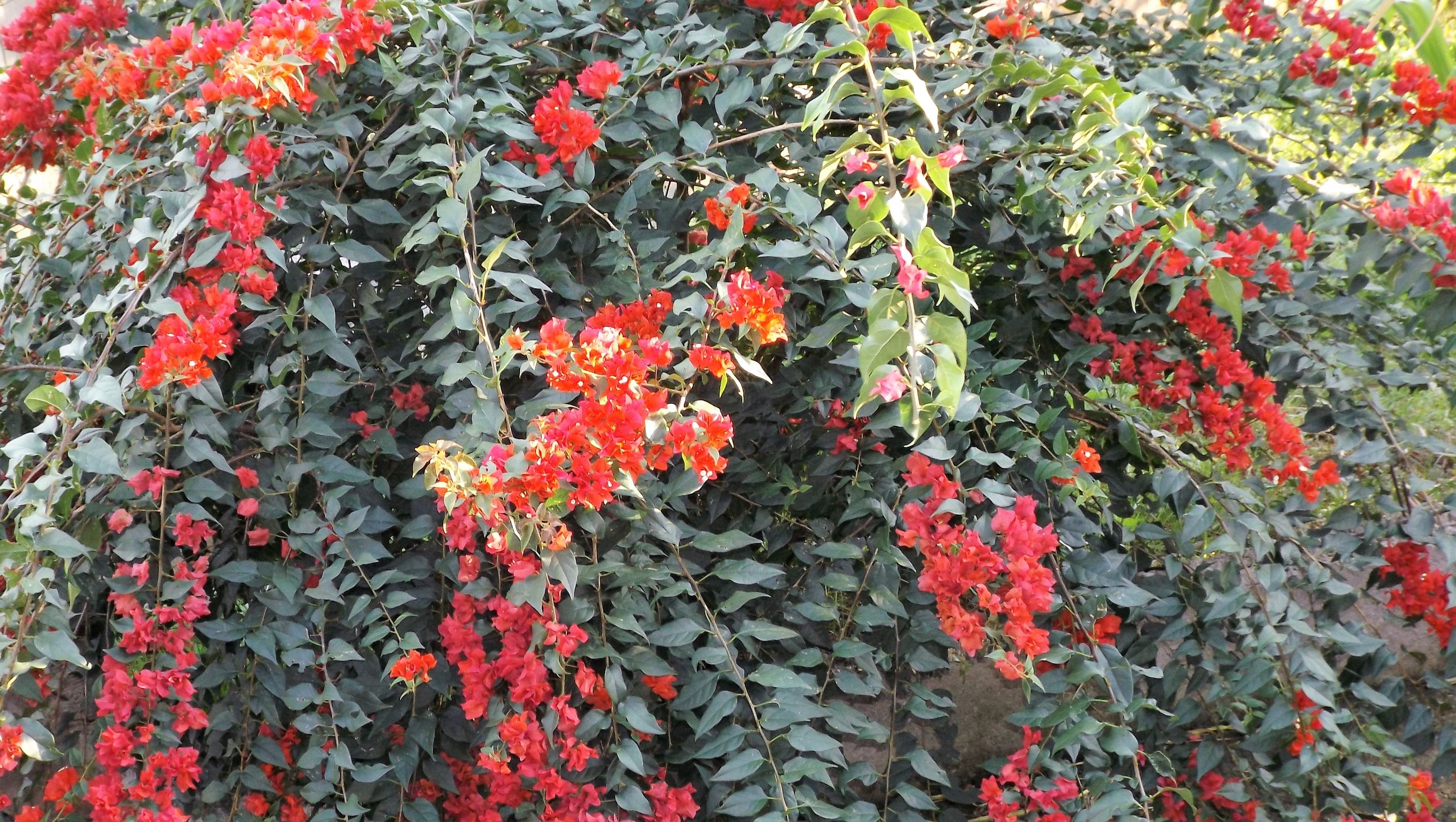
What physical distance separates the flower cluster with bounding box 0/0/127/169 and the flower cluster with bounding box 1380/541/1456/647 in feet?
7.14

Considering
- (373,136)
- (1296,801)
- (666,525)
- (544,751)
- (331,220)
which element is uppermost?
(373,136)

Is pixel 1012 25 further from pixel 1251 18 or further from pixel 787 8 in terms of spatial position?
pixel 1251 18

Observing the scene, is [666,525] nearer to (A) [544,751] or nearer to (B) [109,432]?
(A) [544,751]

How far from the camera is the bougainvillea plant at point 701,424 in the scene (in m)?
1.21

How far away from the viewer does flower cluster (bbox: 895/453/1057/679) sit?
1.25 metres

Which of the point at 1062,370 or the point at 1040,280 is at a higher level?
the point at 1040,280

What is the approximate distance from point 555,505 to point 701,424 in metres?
0.17

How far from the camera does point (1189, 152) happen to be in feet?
5.32

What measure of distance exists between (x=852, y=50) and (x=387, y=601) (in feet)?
2.69

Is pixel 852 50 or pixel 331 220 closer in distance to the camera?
pixel 852 50

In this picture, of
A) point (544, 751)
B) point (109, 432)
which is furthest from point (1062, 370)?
point (109, 432)

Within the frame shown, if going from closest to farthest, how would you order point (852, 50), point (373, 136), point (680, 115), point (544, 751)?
point (852, 50) → point (544, 751) → point (373, 136) → point (680, 115)

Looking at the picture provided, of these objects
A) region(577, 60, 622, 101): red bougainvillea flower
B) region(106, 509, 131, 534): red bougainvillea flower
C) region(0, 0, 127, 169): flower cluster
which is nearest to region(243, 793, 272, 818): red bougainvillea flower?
region(106, 509, 131, 534): red bougainvillea flower

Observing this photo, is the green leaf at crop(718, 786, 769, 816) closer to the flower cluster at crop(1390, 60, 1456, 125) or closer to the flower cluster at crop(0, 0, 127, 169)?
the flower cluster at crop(1390, 60, 1456, 125)
